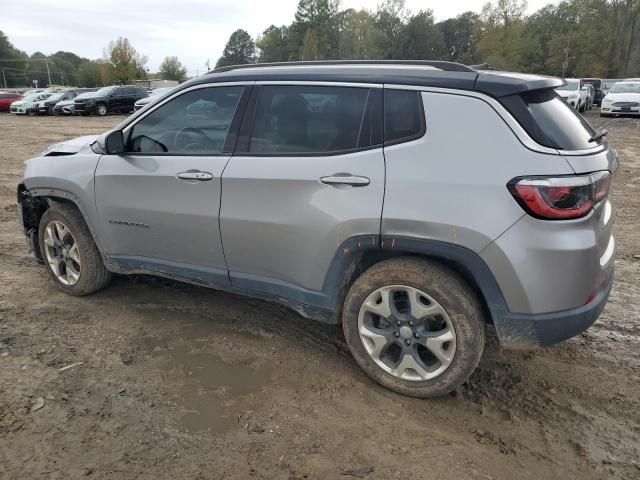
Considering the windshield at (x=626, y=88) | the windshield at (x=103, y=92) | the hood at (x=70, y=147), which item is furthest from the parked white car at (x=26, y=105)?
the windshield at (x=626, y=88)

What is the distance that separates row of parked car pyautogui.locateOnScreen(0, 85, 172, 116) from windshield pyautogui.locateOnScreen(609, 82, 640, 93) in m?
20.8

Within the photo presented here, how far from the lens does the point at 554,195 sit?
2.47m

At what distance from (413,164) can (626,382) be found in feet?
6.32

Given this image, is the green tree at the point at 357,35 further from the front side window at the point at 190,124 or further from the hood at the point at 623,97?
the front side window at the point at 190,124

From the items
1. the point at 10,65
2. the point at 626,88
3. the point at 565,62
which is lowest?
the point at 626,88

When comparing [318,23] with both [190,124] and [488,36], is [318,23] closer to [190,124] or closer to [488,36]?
[488,36]

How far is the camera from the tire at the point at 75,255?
4.16 metres

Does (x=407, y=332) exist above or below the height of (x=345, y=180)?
below

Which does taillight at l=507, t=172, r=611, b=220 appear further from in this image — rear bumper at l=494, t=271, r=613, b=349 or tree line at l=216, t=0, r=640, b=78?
tree line at l=216, t=0, r=640, b=78

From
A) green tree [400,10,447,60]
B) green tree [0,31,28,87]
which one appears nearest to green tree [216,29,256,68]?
green tree [0,31,28,87]

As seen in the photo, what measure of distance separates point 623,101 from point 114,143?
22.6m

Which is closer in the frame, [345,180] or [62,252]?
[345,180]

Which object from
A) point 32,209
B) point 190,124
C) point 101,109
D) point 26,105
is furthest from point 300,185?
point 26,105

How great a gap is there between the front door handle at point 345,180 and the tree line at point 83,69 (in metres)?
76.9
